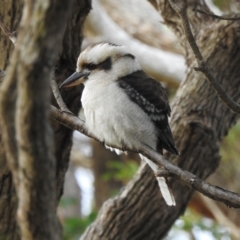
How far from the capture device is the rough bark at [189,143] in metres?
3.20

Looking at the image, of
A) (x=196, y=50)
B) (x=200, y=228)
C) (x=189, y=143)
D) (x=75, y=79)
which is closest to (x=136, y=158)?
(x=200, y=228)

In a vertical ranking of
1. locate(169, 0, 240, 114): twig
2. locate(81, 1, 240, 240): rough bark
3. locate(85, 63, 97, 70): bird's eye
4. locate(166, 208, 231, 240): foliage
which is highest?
locate(169, 0, 240, 114): twig

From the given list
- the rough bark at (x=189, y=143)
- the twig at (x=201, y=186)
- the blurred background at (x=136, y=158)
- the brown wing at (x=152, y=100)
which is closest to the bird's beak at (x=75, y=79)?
the brown wing at (x=152, y=100)

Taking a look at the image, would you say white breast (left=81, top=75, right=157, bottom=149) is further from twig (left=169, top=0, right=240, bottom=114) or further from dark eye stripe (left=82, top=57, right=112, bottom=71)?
twig (left=169, top=0, right=240, bottom=114)

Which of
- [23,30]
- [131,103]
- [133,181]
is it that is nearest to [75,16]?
[131,103]

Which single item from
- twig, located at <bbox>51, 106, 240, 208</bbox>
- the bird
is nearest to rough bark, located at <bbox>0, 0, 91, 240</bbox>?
the bird

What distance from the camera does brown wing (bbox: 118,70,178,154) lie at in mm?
2637

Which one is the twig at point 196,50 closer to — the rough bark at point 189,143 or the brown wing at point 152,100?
the brown wing at point 152,100

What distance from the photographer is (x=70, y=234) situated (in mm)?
4395

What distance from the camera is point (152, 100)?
2.70m

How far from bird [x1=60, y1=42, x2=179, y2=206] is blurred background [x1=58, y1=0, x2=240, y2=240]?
5.45 feet

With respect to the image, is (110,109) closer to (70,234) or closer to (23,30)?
(23,30)

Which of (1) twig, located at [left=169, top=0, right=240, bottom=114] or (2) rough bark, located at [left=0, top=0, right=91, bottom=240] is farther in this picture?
(2) rough bark, located at [left=0, top=0, right=91, bottom=240]

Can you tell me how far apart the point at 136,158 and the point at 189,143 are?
13.5 feet
